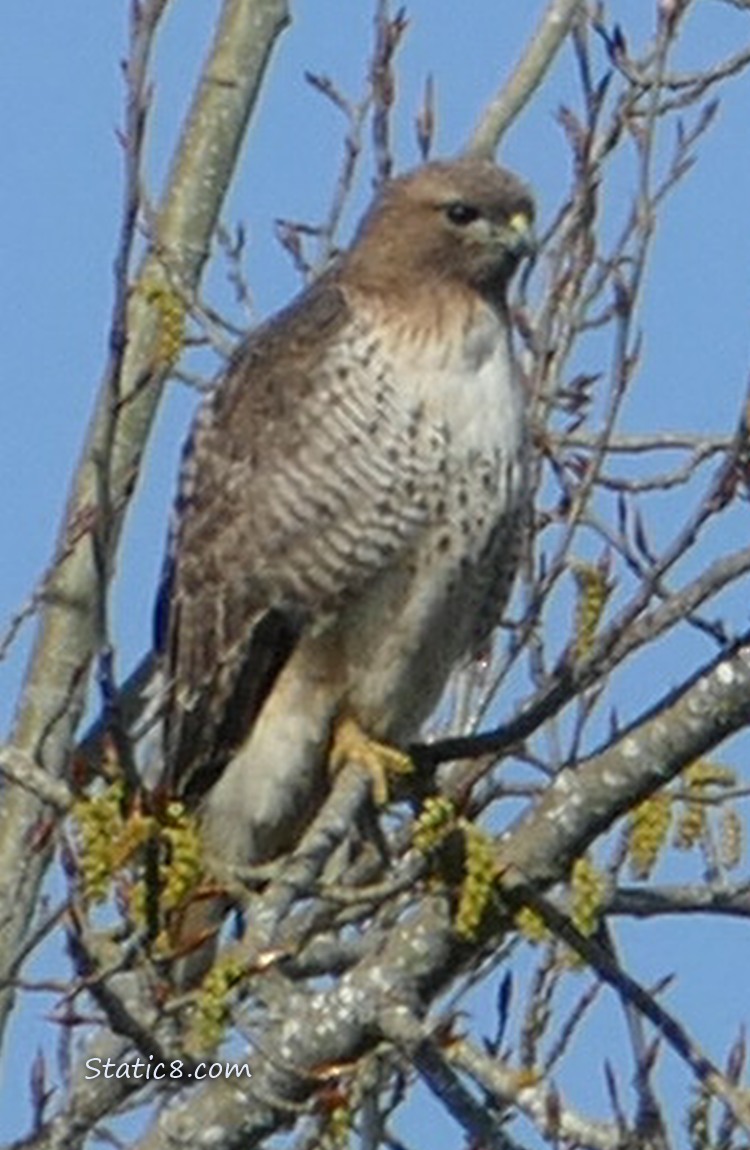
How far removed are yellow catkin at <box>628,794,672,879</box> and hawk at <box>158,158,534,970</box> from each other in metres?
1.22

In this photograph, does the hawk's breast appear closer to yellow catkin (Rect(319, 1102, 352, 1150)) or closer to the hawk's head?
the hawk's head

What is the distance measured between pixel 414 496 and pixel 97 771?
1599 millimetres

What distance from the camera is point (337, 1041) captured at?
14.6 ft

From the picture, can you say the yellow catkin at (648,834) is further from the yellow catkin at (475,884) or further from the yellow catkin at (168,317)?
the yellow catkin at (168,317)

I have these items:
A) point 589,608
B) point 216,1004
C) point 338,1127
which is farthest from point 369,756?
point 216,1004

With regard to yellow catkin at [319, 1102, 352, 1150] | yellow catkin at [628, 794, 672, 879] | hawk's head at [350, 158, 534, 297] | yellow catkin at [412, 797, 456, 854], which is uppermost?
hawk's head at [350, 158, 534, 297]

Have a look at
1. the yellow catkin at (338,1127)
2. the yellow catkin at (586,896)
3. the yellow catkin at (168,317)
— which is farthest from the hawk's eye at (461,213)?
the yellow catkin at (338,1127)

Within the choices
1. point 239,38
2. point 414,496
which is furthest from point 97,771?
point 239,38

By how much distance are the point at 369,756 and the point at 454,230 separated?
102 cm

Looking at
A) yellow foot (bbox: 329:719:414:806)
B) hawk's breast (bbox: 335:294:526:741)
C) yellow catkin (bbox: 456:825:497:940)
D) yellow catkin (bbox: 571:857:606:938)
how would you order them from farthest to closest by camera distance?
hawk's breast (bbox: 335:294:526:741) → yellow foot (bbox: 329:719:414:806) → yellow catkin (bbox: 571:857:606:938) → yellow catkin (bbox: 456:825:497:940)

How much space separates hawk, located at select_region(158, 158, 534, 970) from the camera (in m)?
5.87

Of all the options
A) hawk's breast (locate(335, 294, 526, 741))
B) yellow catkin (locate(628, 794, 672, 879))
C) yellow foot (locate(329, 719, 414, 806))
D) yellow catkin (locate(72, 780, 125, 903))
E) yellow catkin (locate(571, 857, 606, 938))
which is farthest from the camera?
hawk's breast (locate(335, 294, 526, 741))

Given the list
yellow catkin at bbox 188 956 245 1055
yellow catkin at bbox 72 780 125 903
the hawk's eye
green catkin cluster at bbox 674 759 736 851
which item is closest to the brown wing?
the hawk's eye

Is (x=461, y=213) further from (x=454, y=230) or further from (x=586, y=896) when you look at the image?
(x=586, y=896)
